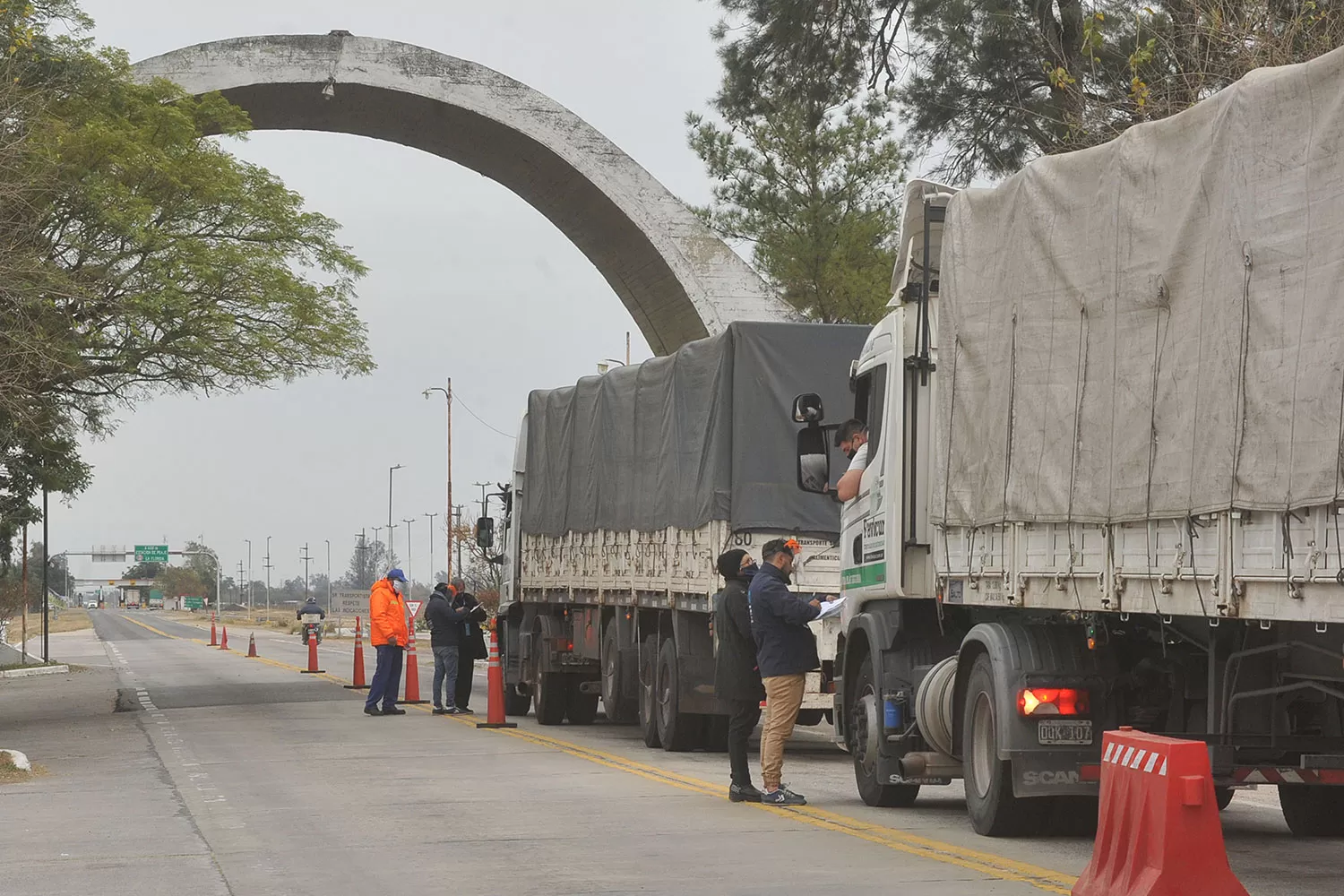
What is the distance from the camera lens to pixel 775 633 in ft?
44.2

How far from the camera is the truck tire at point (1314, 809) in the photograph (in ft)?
39.2

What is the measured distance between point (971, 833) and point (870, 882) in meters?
2.32

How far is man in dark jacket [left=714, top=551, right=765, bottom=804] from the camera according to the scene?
13.7m

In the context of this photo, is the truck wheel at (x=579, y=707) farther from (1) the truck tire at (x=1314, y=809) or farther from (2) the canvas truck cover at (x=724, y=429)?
(1) the truck tire at (x=1314, y=809)

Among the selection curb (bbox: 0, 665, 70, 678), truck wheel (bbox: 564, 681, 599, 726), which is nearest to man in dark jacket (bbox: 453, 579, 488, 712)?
truck wheel (bbox: 564, 681, 599, 726)

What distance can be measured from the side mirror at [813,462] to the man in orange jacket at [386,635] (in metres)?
12.2

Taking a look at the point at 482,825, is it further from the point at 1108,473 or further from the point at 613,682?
the point at 613,682

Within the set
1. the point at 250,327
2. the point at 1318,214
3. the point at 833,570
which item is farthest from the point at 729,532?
the point at 250,327

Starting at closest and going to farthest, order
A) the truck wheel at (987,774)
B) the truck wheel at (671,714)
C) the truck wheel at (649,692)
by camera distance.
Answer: the truck wheel at (987,774), the truck wheel at (671,714), the truck wheel at (649,692)

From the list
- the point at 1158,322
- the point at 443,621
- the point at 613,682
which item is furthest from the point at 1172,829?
the point at 443,621

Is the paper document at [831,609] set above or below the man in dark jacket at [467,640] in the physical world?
above

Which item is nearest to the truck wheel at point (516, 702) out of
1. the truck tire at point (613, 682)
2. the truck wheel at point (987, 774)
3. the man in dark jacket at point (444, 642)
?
the man in dark jacket at point (444, 642)

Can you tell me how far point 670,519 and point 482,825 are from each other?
263 inches

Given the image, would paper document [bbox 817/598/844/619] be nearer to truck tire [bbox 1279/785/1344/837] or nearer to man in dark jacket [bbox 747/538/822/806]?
man in dark jacket [bbox 747/538/822/806]
